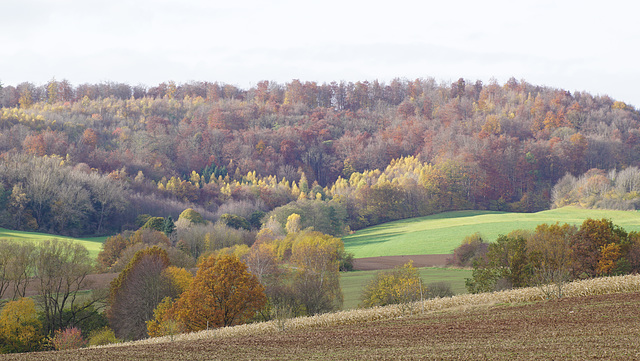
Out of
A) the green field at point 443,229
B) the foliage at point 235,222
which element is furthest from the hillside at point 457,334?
the foliage at point 235,222

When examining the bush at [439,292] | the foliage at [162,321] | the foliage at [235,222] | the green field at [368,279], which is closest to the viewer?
the foliage at [162,321]

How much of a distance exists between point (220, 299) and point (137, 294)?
9918 mm

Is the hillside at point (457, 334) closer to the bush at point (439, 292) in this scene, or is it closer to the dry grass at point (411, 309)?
the dry grass at point (411, 309)

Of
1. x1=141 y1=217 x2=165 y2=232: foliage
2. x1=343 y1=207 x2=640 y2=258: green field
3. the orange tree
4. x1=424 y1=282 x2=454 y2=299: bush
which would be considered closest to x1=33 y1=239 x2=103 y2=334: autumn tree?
the orange tree

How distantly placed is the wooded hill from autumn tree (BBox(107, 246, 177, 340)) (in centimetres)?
5272

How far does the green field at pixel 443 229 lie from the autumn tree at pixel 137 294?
40252 mm

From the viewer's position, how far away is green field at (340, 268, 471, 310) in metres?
46.1

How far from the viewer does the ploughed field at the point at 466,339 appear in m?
15.7

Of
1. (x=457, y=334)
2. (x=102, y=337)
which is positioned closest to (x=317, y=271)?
(x=102, y=337)

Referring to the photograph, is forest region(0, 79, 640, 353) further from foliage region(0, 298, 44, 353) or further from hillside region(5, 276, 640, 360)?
hillside region(5, 276, 640, 360)

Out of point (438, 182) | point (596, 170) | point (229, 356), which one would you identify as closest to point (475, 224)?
point (438, 182)

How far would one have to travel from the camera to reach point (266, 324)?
28578mm

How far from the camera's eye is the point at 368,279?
5481 centimetres

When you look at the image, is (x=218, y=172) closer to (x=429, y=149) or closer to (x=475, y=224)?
(x=429, y=149)
